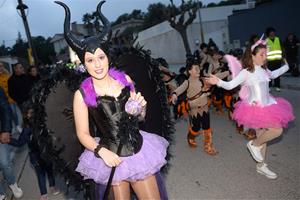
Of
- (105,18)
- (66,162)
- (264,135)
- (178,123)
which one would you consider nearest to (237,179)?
(264,135)

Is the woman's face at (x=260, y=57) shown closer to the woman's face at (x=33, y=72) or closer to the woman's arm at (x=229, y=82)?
the woman's arm at (x=229, y=82)

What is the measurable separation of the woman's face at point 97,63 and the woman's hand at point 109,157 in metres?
0.62

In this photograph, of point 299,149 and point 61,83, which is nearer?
point 61,83

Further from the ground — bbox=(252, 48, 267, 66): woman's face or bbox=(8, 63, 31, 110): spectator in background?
bbox=(252, 48, 267, 66): woman's face

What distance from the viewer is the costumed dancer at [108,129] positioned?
291 centimetres

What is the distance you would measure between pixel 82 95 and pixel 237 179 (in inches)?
115

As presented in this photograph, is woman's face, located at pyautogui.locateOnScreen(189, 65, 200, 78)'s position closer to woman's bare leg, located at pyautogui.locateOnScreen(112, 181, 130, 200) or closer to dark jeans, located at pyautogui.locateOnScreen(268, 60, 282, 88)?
woman's bare leg, located at pyautogui.locateOnScreen(112, 181, 130, 200)

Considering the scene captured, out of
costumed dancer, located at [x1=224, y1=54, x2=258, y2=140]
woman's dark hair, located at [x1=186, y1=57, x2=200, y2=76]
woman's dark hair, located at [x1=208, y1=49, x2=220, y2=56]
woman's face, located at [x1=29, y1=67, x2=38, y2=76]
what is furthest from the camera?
woman's dark hair, located at [x1=208, y1=49, x2=220, y2=56]

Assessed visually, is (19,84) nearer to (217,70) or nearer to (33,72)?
(33,72)

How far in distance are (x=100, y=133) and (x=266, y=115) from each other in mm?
2581

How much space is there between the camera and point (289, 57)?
13500mm

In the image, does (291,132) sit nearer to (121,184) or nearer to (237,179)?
(237,179)

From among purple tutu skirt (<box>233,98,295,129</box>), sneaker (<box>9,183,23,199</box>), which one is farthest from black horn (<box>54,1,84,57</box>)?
sneaker (<box>9,183,23,199</box>)

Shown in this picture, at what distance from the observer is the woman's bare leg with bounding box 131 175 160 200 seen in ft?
9.75
